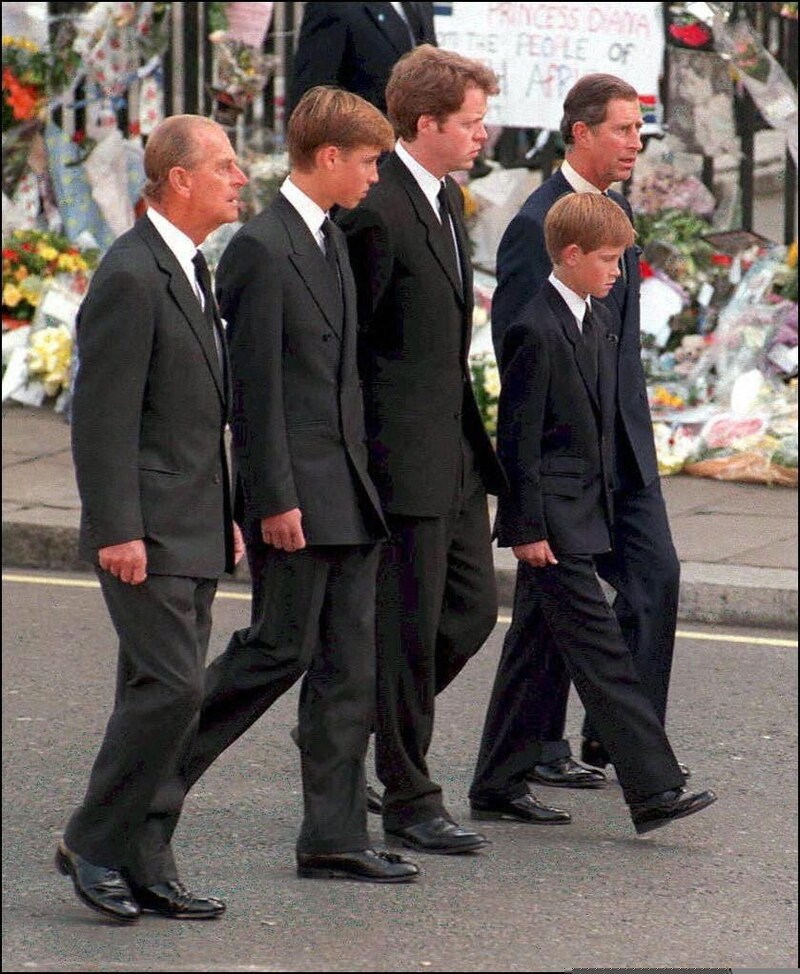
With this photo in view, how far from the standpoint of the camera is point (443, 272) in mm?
5145

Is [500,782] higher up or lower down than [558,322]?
lower down

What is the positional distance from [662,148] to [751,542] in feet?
11.5

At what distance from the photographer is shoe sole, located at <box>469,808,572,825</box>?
561cm

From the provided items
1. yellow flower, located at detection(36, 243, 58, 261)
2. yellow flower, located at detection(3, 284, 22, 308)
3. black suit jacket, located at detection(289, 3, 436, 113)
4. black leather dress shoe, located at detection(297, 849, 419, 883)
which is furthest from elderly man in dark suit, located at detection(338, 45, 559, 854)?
yellow flower, located at detection(36, 243, 58, 261)

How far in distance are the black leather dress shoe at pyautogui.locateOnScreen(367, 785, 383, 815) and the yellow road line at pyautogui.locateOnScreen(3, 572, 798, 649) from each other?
5.76ft

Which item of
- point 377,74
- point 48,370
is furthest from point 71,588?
point 48,370

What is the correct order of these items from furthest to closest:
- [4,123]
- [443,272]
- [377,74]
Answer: [4,123], [377,74], [443,272]

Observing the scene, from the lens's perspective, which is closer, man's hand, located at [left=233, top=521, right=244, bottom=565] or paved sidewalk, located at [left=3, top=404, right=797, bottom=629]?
man's hand, located at [left=233, top=521, right=244, bottom=565]

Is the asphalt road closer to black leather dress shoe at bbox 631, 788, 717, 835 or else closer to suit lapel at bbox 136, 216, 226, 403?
black leather dress shoe at bbox 631, 788, 717, 835

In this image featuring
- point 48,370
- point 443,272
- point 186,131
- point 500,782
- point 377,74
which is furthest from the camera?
point 48,370

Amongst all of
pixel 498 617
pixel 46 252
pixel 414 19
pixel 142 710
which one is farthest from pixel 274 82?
pixel 142 710

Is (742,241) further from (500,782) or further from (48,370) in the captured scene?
(500,782)

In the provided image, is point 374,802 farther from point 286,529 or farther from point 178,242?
point 178,242

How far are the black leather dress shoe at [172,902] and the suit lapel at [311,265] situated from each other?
1.21 m
